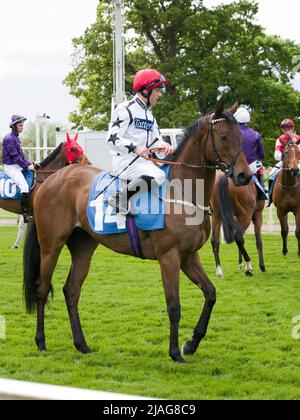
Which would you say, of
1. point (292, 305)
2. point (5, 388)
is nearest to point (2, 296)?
point (292, 305)

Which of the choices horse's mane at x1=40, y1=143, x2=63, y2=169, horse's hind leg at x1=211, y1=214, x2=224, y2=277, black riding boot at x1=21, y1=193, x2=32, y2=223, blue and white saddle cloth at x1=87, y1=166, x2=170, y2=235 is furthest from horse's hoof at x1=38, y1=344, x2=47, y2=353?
horse's mane at x1=40, y1=143, x2=63, y2=169

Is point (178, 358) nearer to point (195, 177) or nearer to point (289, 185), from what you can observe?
point (195, 177)

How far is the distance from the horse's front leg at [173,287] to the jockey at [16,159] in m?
5.05

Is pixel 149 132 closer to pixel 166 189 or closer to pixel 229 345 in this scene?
pixel 166 189

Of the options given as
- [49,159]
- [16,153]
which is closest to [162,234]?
[16,153]

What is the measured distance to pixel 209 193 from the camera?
517cm

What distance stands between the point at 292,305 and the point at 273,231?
858 centimetres

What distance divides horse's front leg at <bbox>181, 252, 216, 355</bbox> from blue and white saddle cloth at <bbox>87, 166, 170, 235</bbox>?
47 centimetres

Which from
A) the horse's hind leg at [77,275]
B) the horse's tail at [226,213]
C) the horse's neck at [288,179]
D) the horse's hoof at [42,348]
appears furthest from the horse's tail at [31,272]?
the horse's neck at [288,179]

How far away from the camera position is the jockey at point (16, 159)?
9617 mm

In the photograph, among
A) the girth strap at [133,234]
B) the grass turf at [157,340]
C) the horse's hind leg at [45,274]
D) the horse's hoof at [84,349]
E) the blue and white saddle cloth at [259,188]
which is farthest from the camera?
the blue and white saddle cloth at [259,188]

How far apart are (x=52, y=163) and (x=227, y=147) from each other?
18.4ft

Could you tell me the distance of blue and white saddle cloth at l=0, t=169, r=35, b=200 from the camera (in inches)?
391

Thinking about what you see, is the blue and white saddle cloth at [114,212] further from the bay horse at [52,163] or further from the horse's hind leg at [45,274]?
the bay horse at [52,163]
